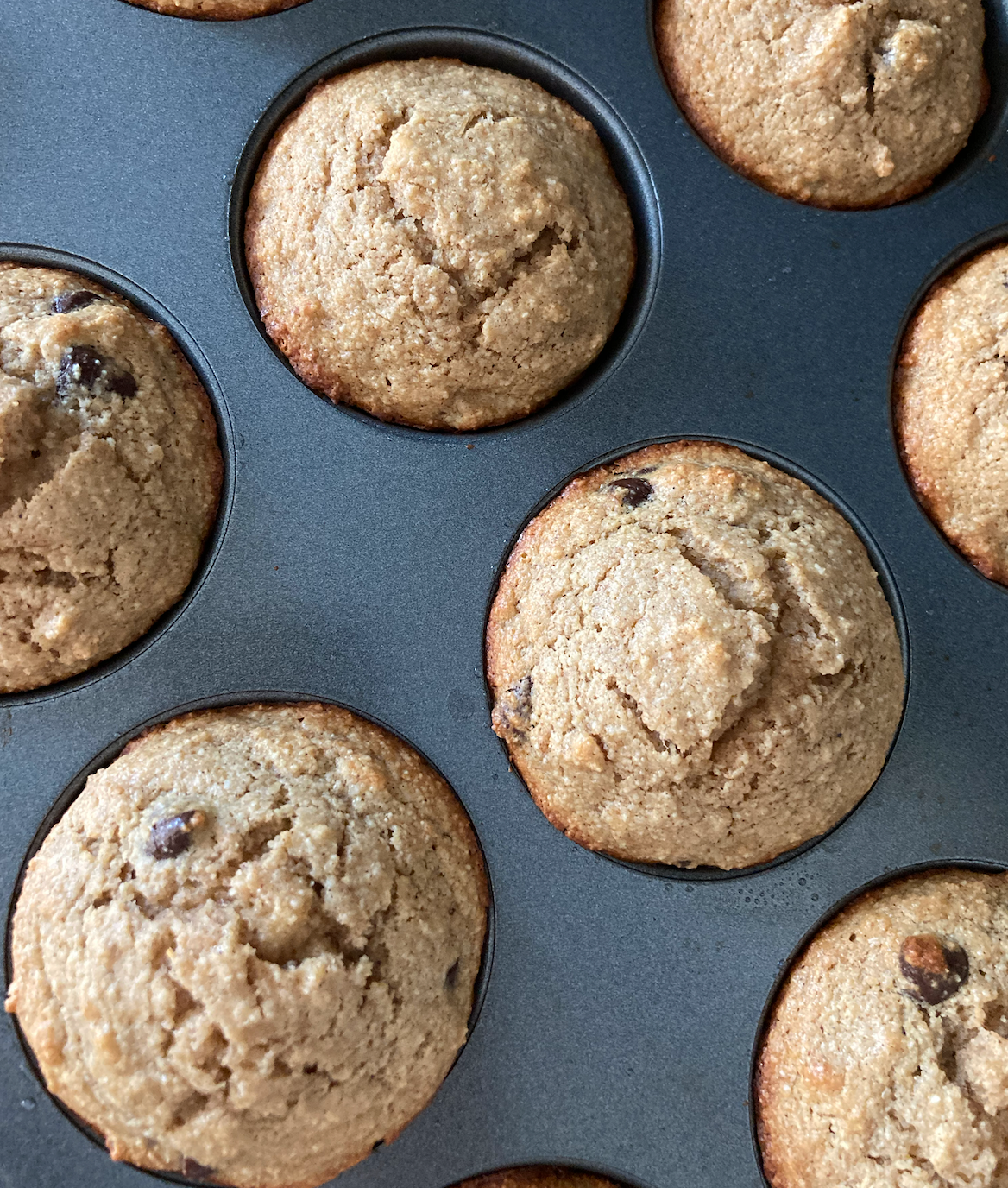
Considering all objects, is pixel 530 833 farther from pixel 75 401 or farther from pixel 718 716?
pixel 75 401

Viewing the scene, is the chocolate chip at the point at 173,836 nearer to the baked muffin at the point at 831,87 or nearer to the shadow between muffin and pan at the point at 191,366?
the shadow between muffin and pan at the point at 191,366

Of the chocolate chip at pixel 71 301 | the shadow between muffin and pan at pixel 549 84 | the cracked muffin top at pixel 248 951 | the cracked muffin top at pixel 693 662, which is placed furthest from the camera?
the shadow between muffin and pan at pixel 549 84

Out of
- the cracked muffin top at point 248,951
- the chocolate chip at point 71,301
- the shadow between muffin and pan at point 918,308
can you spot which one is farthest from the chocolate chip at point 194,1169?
the shadow between muffin and pan at point 918,308

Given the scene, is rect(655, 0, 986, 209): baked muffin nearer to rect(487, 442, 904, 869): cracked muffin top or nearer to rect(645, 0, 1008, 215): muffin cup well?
rect(645, 0, 1008, 215): muffin cup well

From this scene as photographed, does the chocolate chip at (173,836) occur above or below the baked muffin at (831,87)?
below

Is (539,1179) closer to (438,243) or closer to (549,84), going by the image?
(438,243)
